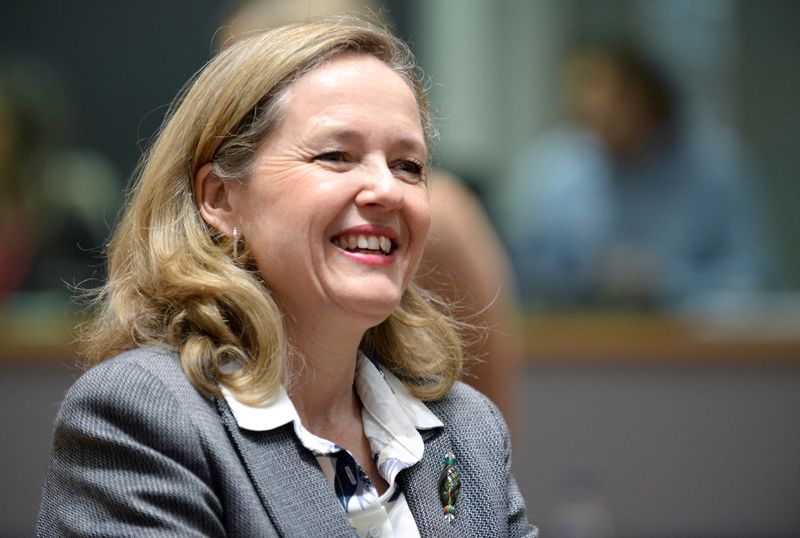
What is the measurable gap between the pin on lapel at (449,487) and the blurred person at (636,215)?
9.14 ft

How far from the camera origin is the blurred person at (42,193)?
4.33 metres

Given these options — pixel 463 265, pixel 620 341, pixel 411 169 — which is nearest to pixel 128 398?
pixel 411 169

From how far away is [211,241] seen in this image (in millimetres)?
1767

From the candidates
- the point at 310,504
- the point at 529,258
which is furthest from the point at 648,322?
the point at 310,504

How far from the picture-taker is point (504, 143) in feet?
20.7

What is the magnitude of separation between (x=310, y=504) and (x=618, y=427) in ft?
9.52

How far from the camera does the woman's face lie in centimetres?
170

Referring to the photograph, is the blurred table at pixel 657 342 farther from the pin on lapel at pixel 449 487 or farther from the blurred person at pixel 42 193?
the pin on lapel at pixel 449 487

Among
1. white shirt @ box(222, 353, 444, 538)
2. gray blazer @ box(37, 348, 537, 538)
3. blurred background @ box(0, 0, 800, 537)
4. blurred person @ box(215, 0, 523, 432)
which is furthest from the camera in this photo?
blurred background @ box(0, 0, 800, 537)

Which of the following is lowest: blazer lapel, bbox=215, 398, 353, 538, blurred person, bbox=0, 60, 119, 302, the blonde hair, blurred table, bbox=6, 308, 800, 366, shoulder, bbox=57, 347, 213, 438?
blurred table, bbox=6, 308, 800, 366

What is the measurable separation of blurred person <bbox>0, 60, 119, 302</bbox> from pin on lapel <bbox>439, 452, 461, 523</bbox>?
96.2 inches

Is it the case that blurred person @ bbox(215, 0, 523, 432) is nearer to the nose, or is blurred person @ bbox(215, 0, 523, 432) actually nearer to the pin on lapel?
the pin on lapel

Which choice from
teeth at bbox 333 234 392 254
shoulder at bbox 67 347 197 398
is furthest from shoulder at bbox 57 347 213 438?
teeth at bbox 333 234 392 254

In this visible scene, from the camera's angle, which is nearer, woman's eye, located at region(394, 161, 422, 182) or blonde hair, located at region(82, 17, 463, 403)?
blonde hair, located at region(82, 17, 463, 403)
